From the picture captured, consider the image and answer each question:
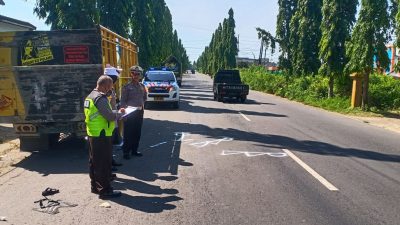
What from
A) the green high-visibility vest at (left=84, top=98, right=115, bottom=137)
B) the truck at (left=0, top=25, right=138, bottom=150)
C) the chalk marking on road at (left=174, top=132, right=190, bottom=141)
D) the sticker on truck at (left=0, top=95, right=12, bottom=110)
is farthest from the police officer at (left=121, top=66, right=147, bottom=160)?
the green high-visibility vest at (left=84, top=98, right=115, bottom=137)

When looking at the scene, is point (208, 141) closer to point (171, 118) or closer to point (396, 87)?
point (171, 118)

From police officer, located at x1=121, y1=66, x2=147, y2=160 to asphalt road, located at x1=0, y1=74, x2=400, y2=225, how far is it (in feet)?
1.20

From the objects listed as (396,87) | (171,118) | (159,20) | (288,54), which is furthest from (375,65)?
(159,20)

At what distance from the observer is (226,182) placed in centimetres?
699

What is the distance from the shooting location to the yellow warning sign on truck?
29.8 feet

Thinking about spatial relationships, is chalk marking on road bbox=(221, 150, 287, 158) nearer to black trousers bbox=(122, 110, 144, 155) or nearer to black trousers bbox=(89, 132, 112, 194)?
black trousers bbox=(122, 110, 144, 155)

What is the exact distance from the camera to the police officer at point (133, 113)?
8.97 metres

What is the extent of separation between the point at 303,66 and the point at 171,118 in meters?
18.9

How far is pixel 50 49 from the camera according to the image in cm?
920

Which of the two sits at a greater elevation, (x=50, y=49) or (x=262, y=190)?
(x=50, y=49)

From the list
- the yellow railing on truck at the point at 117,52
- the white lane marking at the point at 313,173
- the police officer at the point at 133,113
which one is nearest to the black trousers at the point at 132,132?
the police officer at the point at 133,113

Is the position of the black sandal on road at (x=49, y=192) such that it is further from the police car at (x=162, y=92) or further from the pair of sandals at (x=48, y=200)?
the police car at (x=162, y=92)

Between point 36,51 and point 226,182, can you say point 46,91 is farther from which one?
point 226,182

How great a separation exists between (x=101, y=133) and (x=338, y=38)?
2314 centimetres
